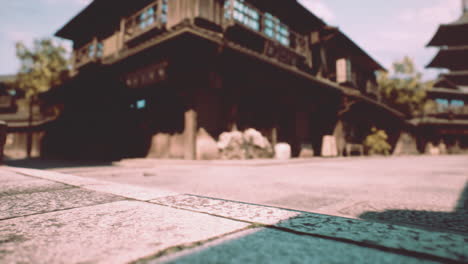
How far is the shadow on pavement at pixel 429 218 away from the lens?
116 cm

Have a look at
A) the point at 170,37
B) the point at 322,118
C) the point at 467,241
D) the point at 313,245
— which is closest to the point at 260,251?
the point at 313,245

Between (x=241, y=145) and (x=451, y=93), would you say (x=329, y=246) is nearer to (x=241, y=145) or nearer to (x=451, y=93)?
(x=241, y=145)

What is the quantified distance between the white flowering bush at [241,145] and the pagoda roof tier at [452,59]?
25.0 meters

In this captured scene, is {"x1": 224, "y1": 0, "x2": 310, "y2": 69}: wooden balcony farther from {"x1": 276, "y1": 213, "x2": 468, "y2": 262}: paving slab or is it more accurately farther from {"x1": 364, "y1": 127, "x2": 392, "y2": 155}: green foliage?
{"x1": 276, "y1": 213, "x2": 468, "y2": 262}: paving slab

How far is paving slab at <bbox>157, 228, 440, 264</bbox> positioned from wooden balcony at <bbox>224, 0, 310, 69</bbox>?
24.7 ft

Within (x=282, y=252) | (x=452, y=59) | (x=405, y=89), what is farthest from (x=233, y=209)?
(x=452, y=59)

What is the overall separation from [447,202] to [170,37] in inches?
229

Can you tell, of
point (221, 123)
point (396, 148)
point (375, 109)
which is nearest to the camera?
point (221, 123)

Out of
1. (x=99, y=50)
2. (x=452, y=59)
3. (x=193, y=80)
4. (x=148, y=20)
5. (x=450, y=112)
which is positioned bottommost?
(x=193, y=80)

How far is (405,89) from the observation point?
21.6 meters

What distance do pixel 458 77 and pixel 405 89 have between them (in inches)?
223

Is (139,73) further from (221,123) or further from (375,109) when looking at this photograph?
(375,109)

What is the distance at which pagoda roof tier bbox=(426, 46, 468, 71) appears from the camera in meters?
22.2

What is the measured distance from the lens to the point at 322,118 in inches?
481
